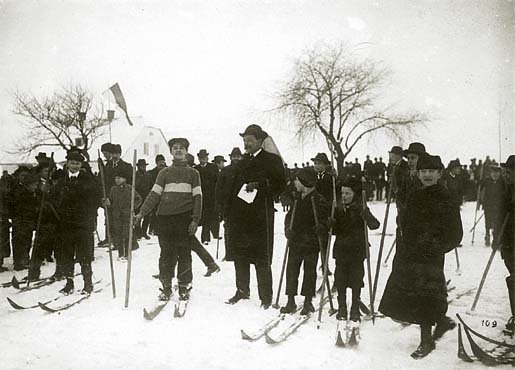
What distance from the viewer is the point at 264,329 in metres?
4.09

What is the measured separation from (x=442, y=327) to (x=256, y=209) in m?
2.13

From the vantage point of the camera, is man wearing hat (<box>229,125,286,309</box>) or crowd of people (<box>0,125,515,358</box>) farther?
man wearing hat (<box>229,125,286,309</box>)

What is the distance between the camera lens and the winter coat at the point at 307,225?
483 cm

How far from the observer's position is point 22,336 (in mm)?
4027

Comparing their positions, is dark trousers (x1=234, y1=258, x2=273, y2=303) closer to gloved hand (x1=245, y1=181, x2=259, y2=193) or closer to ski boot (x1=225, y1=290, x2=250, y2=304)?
ski boot (x1=225, y1=290, x2=250, y2=304)

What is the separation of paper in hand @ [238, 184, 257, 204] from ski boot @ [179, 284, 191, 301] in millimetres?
1238

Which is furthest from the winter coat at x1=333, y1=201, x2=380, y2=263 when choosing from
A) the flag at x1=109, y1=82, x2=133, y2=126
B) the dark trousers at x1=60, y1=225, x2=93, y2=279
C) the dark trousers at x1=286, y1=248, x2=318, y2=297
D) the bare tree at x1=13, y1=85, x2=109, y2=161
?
the bare tree at x1=13, y1=85, x2=109, y2=161

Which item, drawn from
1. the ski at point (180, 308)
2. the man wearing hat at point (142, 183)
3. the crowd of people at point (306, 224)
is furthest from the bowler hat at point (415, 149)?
the man wearing hat at point (142, 183)

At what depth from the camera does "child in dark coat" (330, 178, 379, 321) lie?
14.4ft

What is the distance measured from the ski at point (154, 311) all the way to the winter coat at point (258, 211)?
95 centimetres

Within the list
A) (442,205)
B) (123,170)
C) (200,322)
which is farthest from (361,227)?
(123,170)

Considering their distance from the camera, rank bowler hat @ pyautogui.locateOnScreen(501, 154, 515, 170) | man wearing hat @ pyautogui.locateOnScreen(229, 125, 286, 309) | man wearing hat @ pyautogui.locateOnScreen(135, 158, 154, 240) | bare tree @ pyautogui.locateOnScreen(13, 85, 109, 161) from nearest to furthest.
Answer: bowler hat @ pyautogui.locateOnScreen(501, 154, 515, 170), man wearing hat @ pyautogui.locateOnScreen(229, 125, 286, 309), man wearing hat @ pyautogui.locateOnScreen(135, 158, 154, 240), bare tree @ pyautogui.locateOnScreen(13, 85, 109, 161)

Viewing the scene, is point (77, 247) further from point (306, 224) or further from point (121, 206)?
point (306, 224)

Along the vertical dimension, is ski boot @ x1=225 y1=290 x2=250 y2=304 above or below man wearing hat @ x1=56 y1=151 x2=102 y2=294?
below
